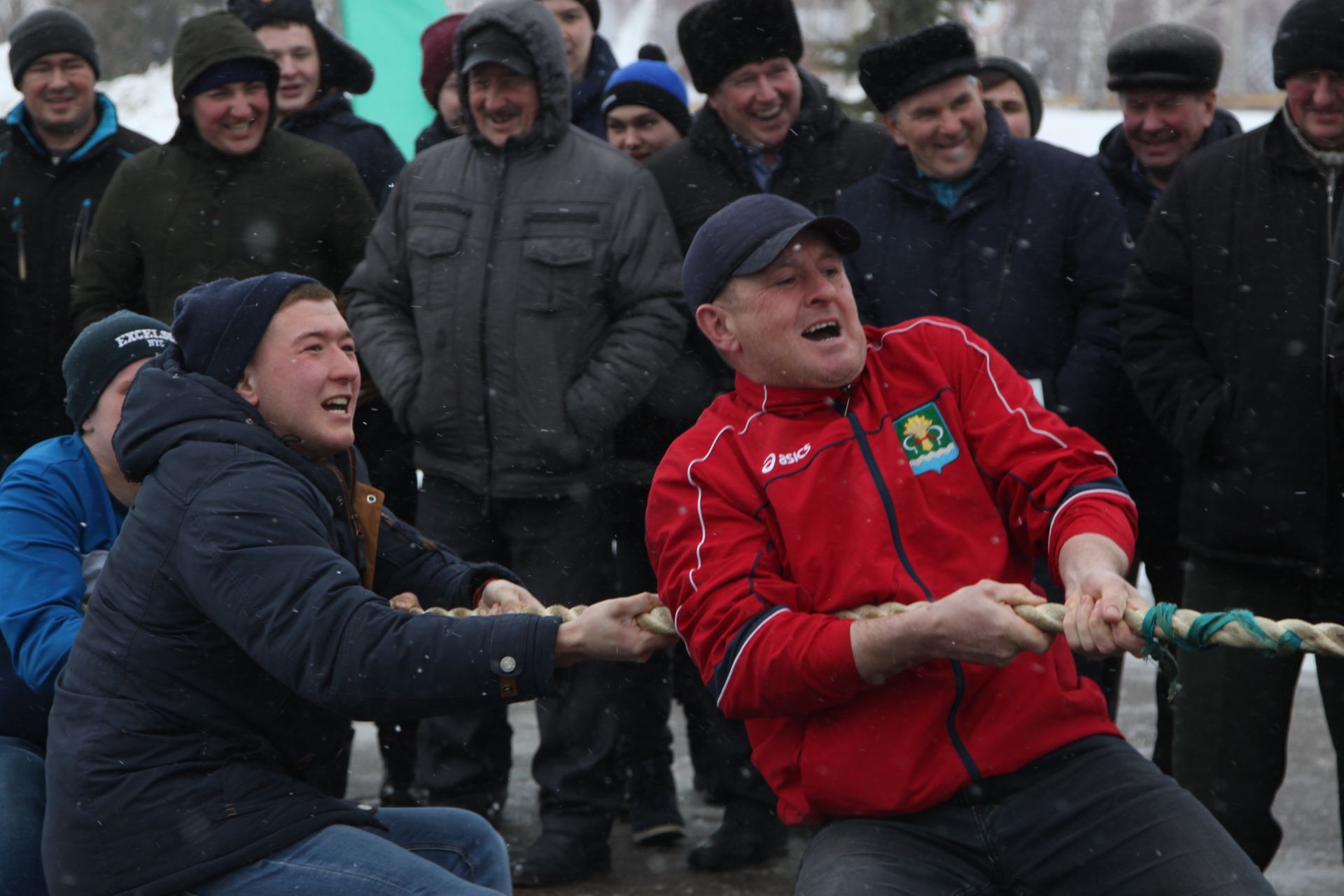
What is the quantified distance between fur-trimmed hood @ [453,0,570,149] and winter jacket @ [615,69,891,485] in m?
0.41

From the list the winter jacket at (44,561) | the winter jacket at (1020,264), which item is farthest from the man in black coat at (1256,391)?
the winter jacket at (44,561)

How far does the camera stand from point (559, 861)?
5035 millimetres

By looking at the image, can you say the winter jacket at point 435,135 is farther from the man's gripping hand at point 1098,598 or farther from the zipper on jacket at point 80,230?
the man's gripping hand at point 1098,598

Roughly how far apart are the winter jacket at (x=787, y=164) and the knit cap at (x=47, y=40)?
231 centimetres

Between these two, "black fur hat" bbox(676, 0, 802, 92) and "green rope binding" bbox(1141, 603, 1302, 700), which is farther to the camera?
"black fur hat" bbox(676, 0, 802, 92)

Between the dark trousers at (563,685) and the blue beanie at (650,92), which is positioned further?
the blue beanie at (650,92)

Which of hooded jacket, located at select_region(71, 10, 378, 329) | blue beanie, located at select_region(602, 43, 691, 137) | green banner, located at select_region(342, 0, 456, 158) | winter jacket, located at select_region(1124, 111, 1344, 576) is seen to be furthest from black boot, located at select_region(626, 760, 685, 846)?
green banner, located at select_region(342, 0, 456, 158)

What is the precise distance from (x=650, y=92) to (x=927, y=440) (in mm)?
3500

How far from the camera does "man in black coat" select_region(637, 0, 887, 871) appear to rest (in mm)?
5383

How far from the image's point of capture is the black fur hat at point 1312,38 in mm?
4105

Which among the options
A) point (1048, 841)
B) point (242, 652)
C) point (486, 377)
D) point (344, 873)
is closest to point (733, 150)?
point (486, 377)

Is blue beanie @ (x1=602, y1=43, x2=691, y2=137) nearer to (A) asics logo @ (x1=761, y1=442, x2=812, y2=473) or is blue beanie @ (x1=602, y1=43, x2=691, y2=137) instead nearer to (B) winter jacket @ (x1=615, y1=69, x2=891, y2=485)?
(B) winter jacket @ (x1=615, y1=69, x2=891, y2=485)

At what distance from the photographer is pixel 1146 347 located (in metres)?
4.53

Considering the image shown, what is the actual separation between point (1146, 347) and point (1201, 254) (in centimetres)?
29
